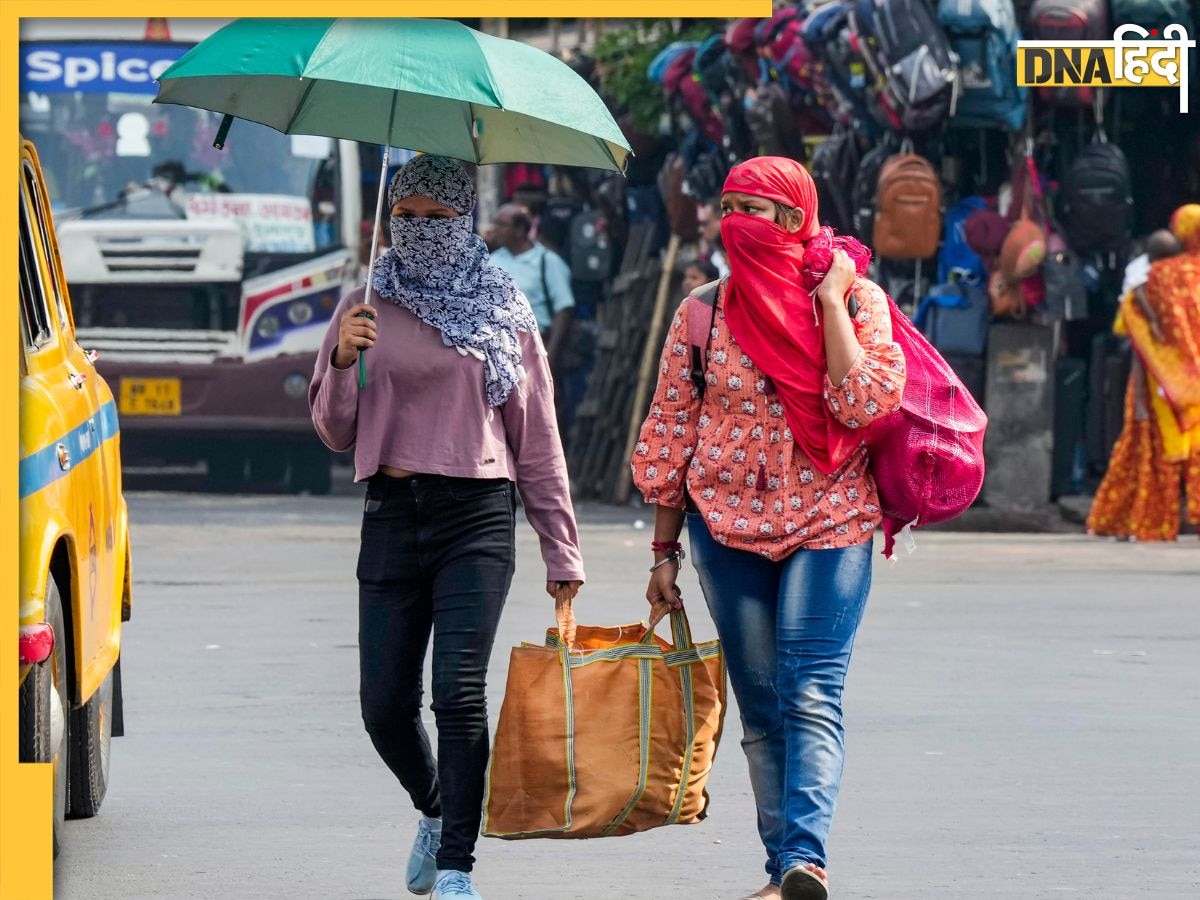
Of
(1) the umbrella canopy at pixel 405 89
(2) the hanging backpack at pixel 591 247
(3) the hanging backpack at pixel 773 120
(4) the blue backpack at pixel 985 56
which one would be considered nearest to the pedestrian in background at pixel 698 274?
(3) the hanging backpack at pixel 773 120

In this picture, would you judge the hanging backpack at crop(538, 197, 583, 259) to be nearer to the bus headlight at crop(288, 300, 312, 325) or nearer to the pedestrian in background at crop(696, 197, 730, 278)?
the pedestrian in background at crop(696, 197, 730, 278)

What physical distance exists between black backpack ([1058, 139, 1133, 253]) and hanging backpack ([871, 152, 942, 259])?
0.87m

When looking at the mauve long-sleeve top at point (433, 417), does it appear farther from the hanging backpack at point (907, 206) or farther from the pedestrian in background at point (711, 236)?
the pedestrian in background at point (711, 236)

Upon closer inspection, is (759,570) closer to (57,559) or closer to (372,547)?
(372,547)

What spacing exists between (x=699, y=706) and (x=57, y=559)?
59.9 inches

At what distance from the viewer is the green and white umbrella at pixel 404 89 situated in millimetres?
5832

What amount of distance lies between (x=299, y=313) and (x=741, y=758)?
11232mm

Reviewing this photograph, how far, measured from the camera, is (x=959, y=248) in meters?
16.4

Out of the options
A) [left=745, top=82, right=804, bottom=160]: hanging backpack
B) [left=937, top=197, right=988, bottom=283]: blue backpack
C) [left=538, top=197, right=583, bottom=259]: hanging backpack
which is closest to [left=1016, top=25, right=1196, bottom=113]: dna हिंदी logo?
[left=937, top=197, right=988, bottom=283]: blue backpack

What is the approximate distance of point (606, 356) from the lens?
1966 centimetres

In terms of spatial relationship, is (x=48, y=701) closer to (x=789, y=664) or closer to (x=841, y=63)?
(x=789, y=664)

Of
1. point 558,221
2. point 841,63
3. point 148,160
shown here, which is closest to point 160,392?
point 148,160

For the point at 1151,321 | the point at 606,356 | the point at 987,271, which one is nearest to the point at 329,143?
the point at 606,356

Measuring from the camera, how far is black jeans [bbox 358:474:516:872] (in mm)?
5770
